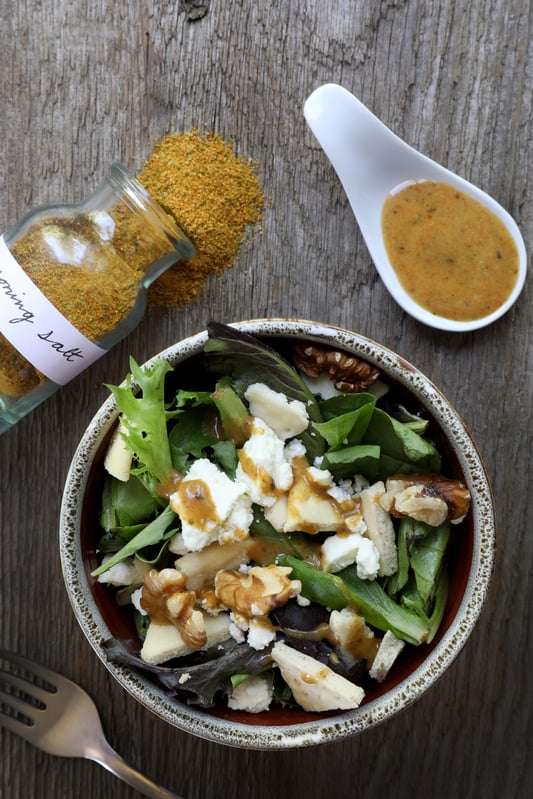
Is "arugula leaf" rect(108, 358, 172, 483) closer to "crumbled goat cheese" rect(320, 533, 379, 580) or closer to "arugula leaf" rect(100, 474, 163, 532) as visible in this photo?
"arugula leaf" rect(100, 474, 163, 532)

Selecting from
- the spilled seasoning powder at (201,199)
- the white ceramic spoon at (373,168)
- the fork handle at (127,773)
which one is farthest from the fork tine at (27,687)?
the white ceramic spoon at (373,168)

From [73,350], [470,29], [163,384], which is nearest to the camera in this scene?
[163,384]

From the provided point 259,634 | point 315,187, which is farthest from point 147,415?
point 315,187

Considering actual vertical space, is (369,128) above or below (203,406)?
above

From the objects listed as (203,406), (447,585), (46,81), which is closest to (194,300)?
(203,406)

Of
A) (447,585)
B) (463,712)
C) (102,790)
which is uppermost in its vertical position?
(447,585)

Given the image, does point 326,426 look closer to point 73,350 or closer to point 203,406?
point 203,406
